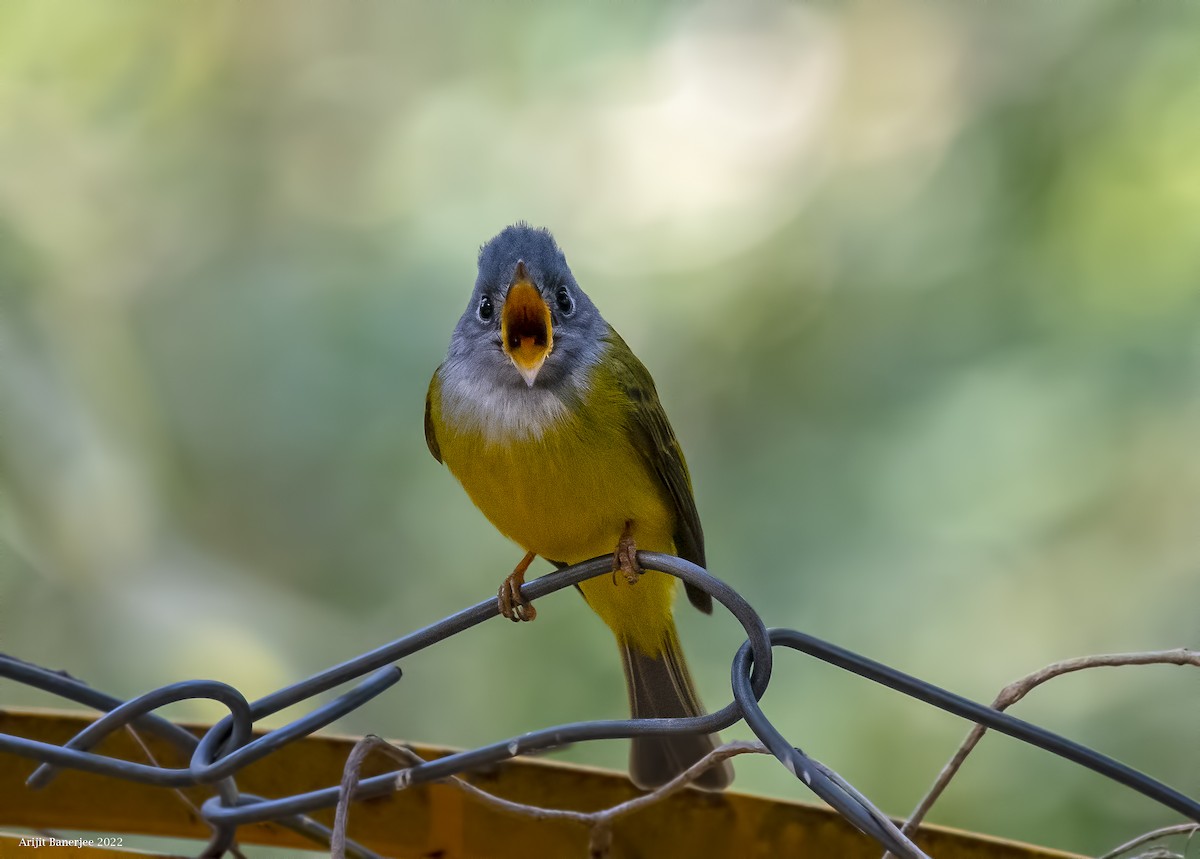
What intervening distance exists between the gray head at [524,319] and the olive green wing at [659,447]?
0.26 feet

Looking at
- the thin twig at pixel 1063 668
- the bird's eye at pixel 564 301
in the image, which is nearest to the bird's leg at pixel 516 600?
the bird's eye at pixel 564 301

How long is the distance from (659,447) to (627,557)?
2.12 ft

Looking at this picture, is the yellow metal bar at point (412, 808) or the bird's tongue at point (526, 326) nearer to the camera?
the yellow metal bar at point (412, 808)

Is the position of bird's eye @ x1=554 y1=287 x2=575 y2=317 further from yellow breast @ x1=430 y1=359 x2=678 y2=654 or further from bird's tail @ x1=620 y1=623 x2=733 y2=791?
bird's tail @ x1=620 y1=623 x2=733 y2=791

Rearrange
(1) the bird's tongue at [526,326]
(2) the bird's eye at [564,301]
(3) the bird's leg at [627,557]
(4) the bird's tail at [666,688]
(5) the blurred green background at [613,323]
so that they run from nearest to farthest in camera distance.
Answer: (3) the bird's leg at [627,557], (1) the bird's tongue at [526,326], (2) the bird's eye at [564,301], (4) the bird's tail at [666,688], (5) the blurred green background at [613,323]

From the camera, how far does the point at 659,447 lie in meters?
2.13

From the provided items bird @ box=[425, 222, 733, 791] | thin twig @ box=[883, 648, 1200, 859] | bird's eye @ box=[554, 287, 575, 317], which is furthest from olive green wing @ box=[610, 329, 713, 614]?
thin twig @ box=[883, 648, 1200, 859]

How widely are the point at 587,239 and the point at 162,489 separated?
1.58 m

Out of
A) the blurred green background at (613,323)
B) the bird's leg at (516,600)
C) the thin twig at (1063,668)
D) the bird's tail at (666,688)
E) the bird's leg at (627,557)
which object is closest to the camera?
the thin twig at (1063,668)

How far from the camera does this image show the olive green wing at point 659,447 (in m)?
2.10

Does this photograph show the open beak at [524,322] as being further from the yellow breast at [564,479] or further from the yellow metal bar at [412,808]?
the yellow metal bar at [412,808]

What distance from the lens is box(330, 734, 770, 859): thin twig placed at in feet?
3.92

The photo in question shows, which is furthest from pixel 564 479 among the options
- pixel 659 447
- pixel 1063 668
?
pixel 1063 668

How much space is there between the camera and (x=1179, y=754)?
121 inches
